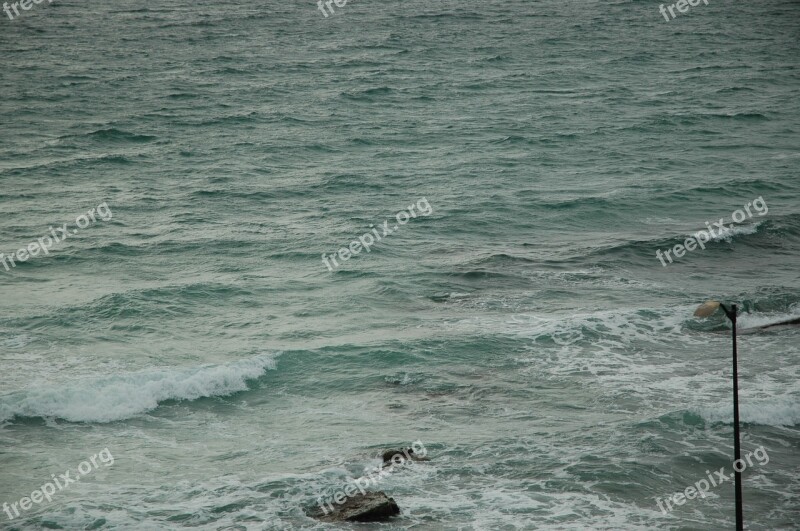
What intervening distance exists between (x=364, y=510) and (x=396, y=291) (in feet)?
50.4

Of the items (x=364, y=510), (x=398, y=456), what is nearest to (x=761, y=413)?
(x=398, y=456)

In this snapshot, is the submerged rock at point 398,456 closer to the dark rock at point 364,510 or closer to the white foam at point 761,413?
the dark rock at point 364,510

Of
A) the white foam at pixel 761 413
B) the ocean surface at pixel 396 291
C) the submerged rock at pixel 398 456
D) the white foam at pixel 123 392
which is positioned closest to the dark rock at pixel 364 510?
the ocean surface at pixel 396 291

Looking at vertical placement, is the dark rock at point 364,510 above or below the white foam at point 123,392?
below

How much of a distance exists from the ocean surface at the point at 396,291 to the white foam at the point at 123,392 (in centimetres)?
8

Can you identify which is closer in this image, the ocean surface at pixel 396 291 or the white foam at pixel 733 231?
the ocean surface at pixel 396 291

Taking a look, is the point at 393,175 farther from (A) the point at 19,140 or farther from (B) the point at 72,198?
(A) the point at 19,140

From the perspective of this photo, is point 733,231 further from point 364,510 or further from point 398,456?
point 364,510

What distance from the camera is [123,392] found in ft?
87.2

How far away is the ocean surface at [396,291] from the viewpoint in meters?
22.4

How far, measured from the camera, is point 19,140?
53.8m

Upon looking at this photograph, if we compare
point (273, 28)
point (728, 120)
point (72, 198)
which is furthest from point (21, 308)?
point (273, 28)

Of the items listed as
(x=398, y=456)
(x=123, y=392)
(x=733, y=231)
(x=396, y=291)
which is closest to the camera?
(x=398, y=456)

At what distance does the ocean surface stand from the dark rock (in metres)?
0.44
